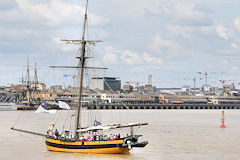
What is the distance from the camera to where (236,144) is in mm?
71062

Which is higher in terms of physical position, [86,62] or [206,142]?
[86,62]

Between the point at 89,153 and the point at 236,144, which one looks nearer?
the point at 89,153

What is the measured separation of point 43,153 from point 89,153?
6.22 metres

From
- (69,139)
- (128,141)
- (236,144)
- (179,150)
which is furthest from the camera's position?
(236,144)

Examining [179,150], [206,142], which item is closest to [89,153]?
[179,150]

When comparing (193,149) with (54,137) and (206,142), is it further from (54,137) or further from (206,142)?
(54,137)

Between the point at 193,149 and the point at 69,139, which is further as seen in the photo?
the point at 193,149

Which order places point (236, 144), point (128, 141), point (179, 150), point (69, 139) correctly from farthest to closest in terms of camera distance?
point (236, 144) → point (179, 150) → point (69, 139) → point (128, 141)

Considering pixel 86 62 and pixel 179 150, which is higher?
pixel 86 62

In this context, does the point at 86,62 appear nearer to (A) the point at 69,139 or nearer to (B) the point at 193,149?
(A) the point at 69,139

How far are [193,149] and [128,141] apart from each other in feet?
40.9

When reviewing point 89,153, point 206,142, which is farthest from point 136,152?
point 206,142

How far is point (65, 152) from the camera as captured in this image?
5878cm

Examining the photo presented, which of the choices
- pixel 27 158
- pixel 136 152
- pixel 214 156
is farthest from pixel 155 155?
pixel 27 158
